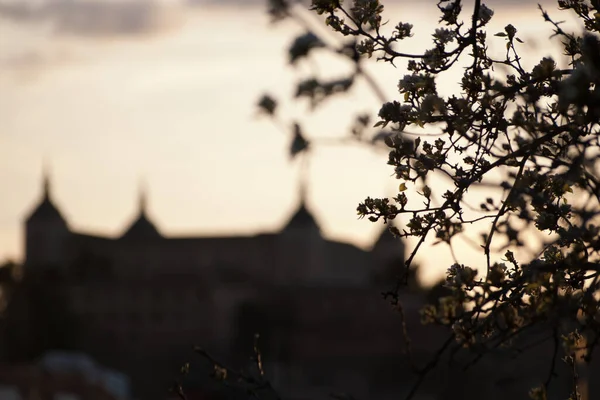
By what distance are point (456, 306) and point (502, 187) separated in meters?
0.76

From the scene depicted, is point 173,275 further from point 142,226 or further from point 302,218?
→ point 142,226

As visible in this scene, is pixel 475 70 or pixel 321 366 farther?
pixel 321 366

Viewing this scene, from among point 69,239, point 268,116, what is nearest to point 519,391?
point 69,239

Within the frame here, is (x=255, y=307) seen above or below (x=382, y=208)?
below

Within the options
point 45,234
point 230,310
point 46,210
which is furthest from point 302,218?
point 46,210

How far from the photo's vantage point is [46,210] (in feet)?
327

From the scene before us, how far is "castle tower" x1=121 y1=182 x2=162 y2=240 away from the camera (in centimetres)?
10625

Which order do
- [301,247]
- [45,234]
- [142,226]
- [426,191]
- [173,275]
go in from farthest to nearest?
[142,226]
[45,234]
[301,247]
[173,275]
[426,191]

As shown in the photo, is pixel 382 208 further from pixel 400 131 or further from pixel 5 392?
pixel 5 392

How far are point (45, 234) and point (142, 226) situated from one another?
992cm

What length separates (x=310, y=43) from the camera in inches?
227

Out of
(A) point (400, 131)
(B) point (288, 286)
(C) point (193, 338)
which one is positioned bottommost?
(C) point (193, 338)

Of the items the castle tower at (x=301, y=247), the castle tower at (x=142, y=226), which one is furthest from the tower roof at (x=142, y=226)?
the castle tower at (x=301, y=247)

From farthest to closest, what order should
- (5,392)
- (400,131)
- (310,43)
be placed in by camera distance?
(5,392), (310,43), (400,131)
